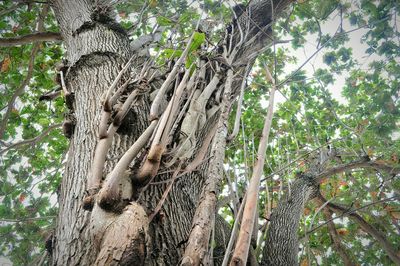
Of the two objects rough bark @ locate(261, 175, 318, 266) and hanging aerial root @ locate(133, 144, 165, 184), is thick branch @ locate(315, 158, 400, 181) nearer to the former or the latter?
rough bark @ locate(261, 175, 318, 266)

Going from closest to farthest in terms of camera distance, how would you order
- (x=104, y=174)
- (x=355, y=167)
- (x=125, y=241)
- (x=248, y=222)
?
(x=248, y=222), (x=125, y=241), (x=104, y=174), (x=355, y=167)

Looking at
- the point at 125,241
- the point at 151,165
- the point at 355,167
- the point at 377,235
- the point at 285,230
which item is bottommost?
the point at 125,241

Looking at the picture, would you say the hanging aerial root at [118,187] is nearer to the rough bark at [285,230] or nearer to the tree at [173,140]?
the tree at [173,140]

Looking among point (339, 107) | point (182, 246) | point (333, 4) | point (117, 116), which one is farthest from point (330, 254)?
point (117, 116)

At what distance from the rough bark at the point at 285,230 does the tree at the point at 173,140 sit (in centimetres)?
1

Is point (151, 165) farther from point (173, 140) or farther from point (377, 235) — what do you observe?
point (377, 235)

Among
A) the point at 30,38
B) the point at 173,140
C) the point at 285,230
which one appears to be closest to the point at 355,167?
the point at 285,230

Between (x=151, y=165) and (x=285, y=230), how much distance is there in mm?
1560

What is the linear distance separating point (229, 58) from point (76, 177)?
117cm

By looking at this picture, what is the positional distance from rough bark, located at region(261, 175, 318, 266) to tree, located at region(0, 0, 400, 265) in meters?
0.01

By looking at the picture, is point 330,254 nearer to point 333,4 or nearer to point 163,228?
point 333,4

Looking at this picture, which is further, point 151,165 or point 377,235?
point 377,235

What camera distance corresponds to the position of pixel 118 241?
0.84 m

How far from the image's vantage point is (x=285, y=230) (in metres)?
2.20
